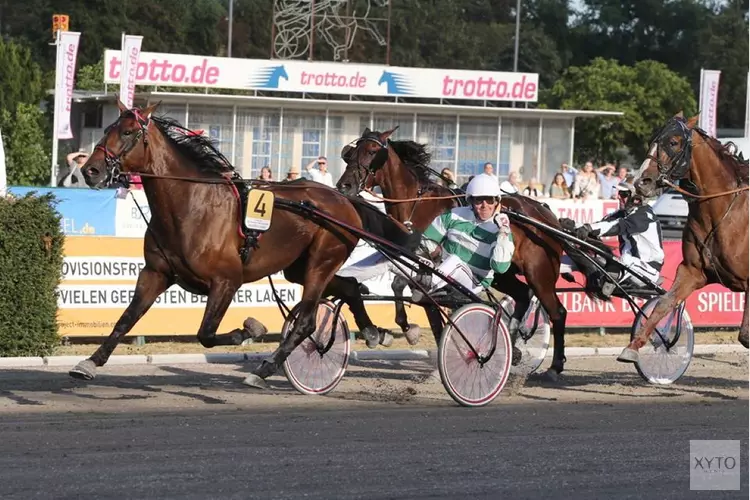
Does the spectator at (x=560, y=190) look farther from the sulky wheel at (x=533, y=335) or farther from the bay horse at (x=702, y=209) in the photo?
the bay horse at (x=702, y=209)

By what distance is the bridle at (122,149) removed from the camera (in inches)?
355

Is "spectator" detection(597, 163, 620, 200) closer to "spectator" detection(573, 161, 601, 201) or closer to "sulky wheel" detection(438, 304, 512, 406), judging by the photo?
"spectator" detection(573, 161, 601, 201)

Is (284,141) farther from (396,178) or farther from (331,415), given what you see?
(331,415)

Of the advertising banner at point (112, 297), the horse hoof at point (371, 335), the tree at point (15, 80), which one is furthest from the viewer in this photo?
the tree at point (15, 80)

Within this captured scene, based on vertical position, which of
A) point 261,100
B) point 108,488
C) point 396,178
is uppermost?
point 261,100

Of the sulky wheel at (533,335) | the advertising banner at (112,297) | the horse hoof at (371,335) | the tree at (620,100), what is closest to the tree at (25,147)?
the advertising banner at (112,297)

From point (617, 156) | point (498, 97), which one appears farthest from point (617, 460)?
point (617, 156)

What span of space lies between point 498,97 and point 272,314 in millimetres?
20922

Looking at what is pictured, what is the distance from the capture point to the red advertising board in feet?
50.8

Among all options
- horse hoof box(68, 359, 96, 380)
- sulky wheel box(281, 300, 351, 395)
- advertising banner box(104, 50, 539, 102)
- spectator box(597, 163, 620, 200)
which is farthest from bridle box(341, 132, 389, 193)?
advertising banner box(104, 50, 539, 102)

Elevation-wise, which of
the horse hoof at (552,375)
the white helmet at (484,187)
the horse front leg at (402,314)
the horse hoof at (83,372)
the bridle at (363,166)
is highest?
the bridle at (363,166)

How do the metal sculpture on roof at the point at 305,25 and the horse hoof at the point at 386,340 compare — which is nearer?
the horse hoof at the point at 386,340

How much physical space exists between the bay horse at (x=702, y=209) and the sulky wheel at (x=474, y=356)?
1.23 meters

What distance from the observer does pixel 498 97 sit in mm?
33938
